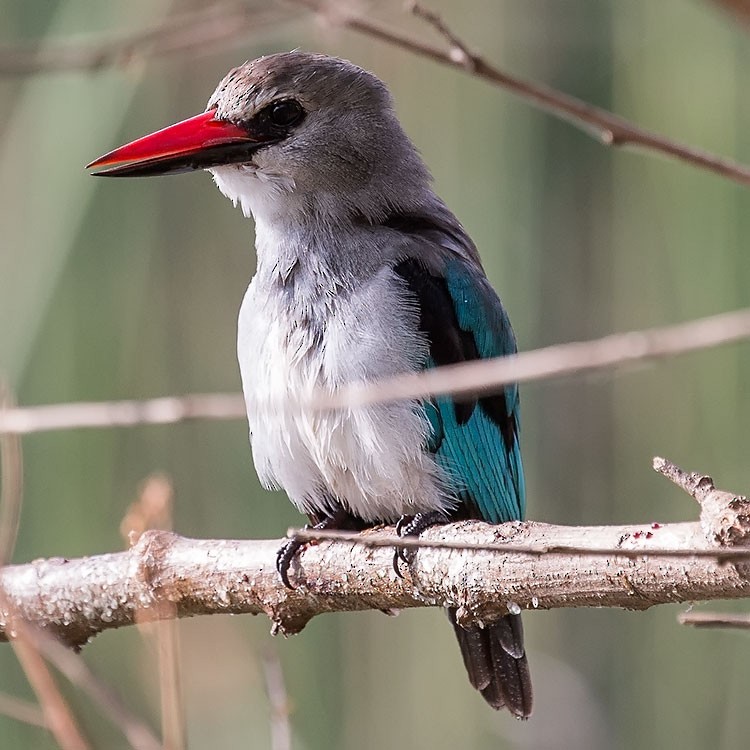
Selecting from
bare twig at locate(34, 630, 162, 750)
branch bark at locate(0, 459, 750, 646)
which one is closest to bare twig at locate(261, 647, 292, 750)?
branch bark at locate(0, 459, 750, 646)

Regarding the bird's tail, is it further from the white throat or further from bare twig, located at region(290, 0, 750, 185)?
bare twig, located at region(290, 0, 750, 185)

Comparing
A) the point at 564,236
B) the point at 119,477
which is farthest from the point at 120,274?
the point at 564,236

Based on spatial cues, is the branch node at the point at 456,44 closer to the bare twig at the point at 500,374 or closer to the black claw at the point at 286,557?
the bare twig at the point at 500,374

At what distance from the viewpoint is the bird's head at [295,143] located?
2.28 meters

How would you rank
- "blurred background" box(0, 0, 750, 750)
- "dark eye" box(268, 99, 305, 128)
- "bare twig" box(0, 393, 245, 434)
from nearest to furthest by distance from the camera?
"bare twig" box(0, 393, 245, 434), "dark eye" box(268, 99, 305, 128), "blurred background" box(0, 0, 750, 750)

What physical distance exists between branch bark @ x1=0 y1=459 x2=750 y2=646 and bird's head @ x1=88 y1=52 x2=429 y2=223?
70 centimetres

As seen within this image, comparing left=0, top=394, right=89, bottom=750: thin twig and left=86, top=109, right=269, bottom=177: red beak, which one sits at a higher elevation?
left=86, top=109, right=269, bottom=177: red beak

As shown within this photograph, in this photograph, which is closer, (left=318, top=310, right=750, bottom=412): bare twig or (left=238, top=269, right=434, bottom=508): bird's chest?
(left=318, top=310, right=750, bottom=412): bare twig

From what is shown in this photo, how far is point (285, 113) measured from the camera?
2391 mm

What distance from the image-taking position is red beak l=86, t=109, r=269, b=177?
2.19 metres

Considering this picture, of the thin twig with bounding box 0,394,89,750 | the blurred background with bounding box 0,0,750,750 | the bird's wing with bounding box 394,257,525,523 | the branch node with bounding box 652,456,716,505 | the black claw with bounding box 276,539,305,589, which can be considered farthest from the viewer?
the blurred background with bounding box 0,0,750,750

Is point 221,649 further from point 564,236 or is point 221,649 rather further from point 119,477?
point 564,236

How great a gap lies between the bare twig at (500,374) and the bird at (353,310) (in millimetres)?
907

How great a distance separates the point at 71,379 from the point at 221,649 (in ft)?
2.39
